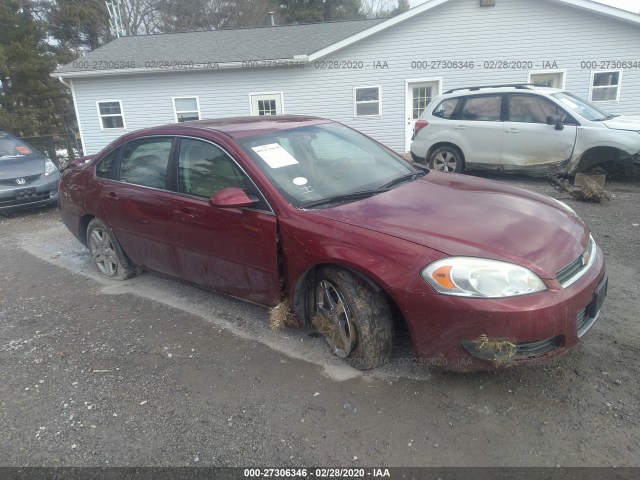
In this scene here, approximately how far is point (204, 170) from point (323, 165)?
94 cm

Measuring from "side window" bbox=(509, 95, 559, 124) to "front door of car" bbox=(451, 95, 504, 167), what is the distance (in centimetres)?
23

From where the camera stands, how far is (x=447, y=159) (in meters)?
9.19

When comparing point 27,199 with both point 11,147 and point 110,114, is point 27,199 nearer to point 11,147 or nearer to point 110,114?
point 11,147

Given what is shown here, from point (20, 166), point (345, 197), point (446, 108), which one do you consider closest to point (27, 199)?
point (20, 166)

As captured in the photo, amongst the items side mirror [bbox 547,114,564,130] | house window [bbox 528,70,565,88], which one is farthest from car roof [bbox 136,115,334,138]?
house window [bbox 528,70,565,88]

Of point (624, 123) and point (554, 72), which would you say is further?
point (554, 72)

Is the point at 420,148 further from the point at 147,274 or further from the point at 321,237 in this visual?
the point at 321,237

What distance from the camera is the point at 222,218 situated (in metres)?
3.35

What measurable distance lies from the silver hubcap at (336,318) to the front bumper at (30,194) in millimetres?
7077

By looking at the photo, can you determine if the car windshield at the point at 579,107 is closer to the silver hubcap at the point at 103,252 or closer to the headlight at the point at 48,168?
the silver hubcap at the point at 103,252

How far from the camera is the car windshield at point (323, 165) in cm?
319

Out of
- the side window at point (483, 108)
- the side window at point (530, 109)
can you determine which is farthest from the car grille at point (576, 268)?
the side window at point (483, 108)

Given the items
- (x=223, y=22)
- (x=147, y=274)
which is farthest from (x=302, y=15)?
(x=147, y=274)

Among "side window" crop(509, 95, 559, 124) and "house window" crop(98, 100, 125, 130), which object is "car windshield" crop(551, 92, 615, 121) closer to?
"side window" crop(509, 95, 559, 124)
